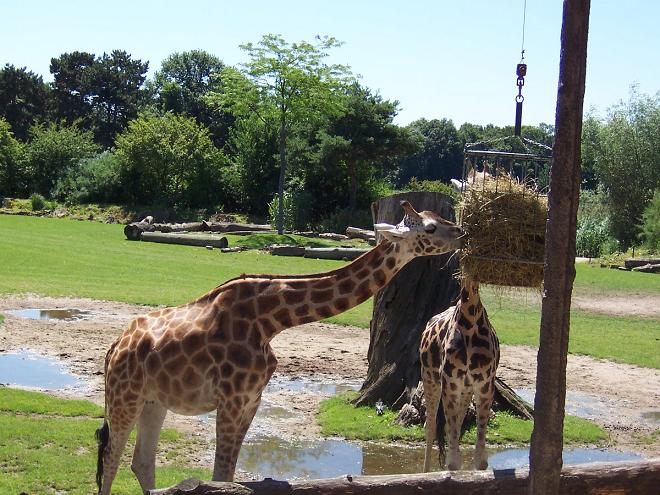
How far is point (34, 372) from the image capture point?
14.6 meters

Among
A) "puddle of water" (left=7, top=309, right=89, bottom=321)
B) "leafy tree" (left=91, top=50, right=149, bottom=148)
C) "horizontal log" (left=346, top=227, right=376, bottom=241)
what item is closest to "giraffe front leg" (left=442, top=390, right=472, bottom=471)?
"puddle of water" (left=7, top=309, right=89, bottom=321)

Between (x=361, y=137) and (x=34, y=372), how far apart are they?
3514cm

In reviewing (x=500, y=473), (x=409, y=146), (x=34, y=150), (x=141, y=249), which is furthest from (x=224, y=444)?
(x=34, y=150)

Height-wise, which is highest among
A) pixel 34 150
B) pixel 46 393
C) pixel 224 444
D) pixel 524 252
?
pixel 34 150

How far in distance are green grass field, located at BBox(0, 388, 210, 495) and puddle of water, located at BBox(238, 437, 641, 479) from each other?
0.97m

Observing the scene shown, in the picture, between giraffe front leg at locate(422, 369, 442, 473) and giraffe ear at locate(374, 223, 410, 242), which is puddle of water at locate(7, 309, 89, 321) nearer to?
giraffe front leg at locate(422, 369, 442, 473)

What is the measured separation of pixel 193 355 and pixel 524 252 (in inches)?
123

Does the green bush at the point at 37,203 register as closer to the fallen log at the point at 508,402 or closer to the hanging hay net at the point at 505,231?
the fallen log at the point at 508,402

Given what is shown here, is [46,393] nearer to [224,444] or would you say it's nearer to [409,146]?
[224,444]

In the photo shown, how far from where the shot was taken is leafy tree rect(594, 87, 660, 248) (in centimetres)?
5153

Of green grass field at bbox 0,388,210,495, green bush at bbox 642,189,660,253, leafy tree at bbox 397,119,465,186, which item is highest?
leafy tree at bbox 397,119,465,186

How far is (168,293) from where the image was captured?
75.0 ft

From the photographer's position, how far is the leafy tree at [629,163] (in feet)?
169

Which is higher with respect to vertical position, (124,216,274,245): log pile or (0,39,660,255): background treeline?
(0,39,660,255): background treeline
